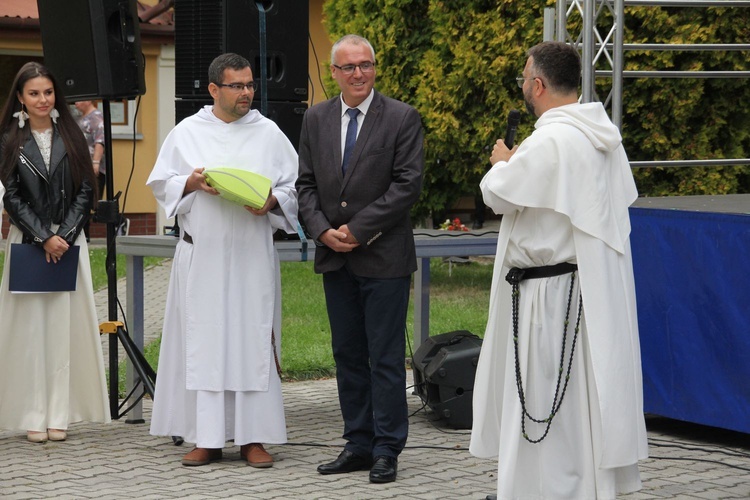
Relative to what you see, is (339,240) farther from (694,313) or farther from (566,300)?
(694,313)

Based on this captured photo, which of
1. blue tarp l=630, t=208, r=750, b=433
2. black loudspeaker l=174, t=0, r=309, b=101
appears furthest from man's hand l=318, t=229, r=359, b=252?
blue tarp l=630, t=208, r=750, b=433

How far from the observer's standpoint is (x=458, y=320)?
10.9 meters

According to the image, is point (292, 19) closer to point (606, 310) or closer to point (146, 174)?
point (606, 310)

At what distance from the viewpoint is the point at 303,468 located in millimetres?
6277

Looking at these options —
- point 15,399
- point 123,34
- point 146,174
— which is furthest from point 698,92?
point 146,174

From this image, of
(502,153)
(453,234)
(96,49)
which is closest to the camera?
(502,153)

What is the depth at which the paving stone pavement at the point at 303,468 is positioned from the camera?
19.0 ft

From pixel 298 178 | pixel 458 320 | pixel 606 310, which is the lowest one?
pixel 458 320

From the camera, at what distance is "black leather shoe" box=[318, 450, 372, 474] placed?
613cm

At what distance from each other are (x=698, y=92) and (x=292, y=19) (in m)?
5.01

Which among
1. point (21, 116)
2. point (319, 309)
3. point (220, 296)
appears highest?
point (21, 116)

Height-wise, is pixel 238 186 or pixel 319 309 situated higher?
pixel 238 186

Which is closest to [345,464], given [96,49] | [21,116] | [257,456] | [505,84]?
[257,456]

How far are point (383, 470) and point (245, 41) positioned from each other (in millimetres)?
2735
